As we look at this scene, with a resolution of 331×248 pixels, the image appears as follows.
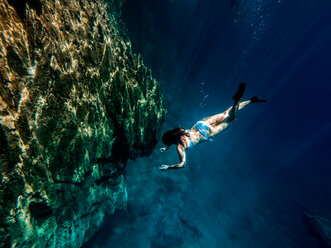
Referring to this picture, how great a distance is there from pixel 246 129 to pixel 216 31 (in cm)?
4803

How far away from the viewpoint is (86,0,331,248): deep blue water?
8.38m

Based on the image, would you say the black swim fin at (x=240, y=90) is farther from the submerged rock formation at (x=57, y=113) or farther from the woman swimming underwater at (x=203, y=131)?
the submerged rock formation at (x=57, y=113)

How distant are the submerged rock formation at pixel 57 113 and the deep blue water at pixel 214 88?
491 cm

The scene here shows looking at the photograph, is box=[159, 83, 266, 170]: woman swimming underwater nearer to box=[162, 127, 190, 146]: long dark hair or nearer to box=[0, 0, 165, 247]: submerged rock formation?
box=[162, 127, 190, 146]: long dark hair

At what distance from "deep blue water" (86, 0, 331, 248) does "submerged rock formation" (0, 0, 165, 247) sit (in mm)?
4909

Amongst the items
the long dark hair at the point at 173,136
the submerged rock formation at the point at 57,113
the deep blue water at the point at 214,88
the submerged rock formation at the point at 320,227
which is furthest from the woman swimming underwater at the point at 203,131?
the submerged rock formation at the point at 320,227

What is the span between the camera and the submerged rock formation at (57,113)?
171 centimetres

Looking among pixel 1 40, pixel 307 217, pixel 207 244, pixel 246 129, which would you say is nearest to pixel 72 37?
pixel 1 40

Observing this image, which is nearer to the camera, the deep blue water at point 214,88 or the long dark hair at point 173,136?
the long dark hair at point 173,136

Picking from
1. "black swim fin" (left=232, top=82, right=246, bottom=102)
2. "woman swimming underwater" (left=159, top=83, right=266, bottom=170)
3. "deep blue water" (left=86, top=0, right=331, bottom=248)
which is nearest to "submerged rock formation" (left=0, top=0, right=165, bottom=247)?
"woman swimming underwater" (left=159, top=83, right=266, bottom=170)

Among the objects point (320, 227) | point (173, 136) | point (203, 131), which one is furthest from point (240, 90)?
point (320, 227)

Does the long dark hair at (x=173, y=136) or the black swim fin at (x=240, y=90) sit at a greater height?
the black swim fin at (x=240, y=90)

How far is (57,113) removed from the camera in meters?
2.20

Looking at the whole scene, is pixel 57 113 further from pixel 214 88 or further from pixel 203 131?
pixel 214 88
